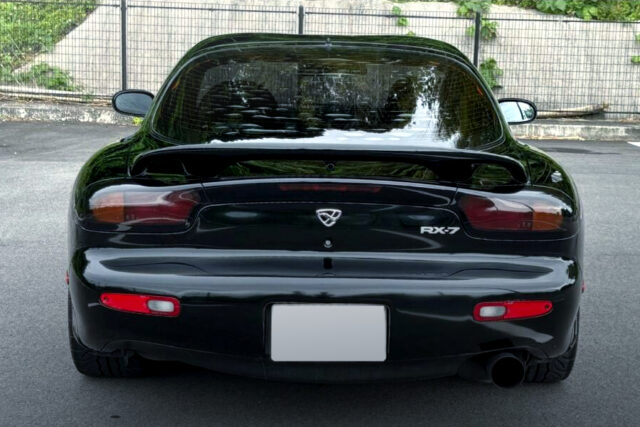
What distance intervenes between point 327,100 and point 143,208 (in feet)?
3.15

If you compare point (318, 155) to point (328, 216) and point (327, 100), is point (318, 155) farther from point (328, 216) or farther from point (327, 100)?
point (327, 100)

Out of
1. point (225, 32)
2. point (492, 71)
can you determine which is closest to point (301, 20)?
point (225, 32)

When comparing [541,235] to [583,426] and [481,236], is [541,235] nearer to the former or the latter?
[481,236]

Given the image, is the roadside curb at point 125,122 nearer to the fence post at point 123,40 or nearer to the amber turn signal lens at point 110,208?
the fence post at point 123,40

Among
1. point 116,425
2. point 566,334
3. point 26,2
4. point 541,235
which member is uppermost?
point 26,2

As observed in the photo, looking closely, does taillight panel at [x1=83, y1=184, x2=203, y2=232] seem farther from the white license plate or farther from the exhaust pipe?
the exhaust pipe

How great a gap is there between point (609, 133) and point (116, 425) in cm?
1154

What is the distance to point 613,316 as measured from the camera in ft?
16.3

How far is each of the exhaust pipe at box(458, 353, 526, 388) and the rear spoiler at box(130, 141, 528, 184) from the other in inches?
23.6

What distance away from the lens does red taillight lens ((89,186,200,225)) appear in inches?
124

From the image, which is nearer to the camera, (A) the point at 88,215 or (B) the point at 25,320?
(A) the point at 88,215

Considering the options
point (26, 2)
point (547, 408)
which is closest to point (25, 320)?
point (547, 408)

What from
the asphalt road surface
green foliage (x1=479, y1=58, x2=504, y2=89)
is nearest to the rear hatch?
the asphalt road surface

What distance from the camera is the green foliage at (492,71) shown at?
1516 cm
